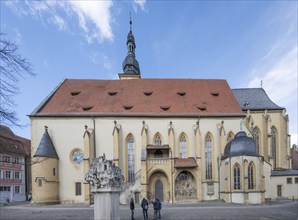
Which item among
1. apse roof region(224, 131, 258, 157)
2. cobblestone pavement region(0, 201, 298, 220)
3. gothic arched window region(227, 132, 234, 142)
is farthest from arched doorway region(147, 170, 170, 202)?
gothic arched window region(227, 132, 234, 142)

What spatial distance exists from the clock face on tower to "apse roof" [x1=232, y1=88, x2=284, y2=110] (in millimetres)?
19987

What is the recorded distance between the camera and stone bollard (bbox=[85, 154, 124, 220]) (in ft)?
26.9

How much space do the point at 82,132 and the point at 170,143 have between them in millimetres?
9225

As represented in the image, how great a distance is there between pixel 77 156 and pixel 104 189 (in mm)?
19617

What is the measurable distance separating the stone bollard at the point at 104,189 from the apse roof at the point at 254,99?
26924mm

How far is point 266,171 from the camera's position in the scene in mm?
28469

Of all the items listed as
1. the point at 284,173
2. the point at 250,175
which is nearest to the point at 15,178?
the point at 250,175

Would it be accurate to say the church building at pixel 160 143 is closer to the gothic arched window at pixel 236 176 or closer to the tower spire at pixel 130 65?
the gothic arched window at pixel 236 176

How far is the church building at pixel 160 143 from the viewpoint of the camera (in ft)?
80.0

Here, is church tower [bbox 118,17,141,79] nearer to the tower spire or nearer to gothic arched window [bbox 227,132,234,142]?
the tower spire

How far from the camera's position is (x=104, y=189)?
823cm

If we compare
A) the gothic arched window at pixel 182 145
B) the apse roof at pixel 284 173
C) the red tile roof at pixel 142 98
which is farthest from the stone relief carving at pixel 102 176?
the apse roof at pixel 284 173

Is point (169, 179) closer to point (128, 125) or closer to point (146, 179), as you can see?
point (146, 179)

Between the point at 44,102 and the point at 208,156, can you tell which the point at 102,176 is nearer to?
the point at 208,156
